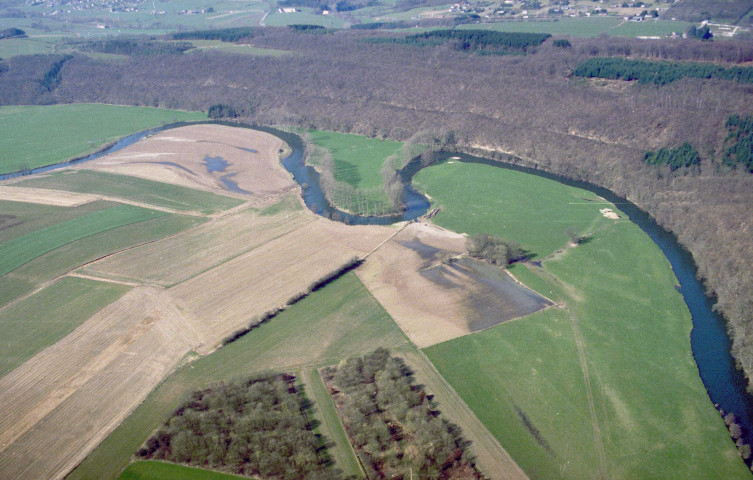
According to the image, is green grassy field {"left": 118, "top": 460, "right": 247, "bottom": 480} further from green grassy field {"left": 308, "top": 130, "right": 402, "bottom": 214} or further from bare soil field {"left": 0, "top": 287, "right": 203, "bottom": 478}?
green grassy field {"left": 308, "top": 130, "right": 402, "bottom": 214}

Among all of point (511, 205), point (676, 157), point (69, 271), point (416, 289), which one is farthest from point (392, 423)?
point (676, 157)

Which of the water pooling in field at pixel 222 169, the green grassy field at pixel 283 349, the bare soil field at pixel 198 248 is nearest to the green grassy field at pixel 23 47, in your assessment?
the water pooling in field at pixel 222 169

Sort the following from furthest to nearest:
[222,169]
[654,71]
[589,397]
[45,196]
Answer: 1. [654,71]
2. [222,169]
3. [45,196]
4. [589,397]

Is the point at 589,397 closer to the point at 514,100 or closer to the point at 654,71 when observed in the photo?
the point at 514,100

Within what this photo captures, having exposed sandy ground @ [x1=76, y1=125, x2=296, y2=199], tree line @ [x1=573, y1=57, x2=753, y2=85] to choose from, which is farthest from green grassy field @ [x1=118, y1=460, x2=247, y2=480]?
tree line @ [x1=573, y1=57, x2=753, y2=85]

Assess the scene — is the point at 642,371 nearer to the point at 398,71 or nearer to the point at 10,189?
the point at 10,189

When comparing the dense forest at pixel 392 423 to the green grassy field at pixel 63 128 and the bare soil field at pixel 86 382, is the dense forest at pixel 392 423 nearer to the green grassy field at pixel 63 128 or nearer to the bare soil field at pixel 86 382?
the bare soil field at pixel 86 382
